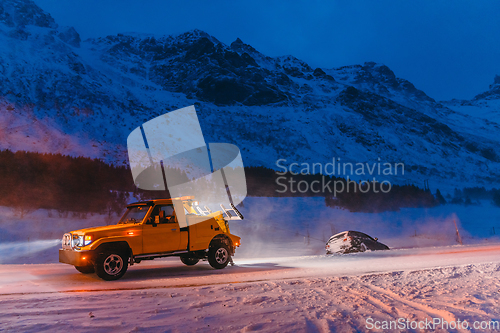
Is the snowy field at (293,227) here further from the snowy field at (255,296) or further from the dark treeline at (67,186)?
the snowy field at (255,296)

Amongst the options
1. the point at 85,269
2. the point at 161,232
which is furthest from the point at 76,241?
the point at 161,232

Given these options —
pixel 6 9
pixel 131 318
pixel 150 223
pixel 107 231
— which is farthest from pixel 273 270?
pixel 6 9

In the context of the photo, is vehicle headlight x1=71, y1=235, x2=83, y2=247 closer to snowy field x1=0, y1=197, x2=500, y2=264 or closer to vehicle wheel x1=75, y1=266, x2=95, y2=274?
vehicle wheel x1=75, y1=266, x2=95, y2=274

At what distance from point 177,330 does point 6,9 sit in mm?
90522

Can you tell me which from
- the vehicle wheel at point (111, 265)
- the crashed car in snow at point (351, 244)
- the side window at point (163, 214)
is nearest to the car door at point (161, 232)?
the side window at point (163, 214)

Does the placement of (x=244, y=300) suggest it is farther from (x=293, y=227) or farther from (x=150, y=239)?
(x=293, y=227)

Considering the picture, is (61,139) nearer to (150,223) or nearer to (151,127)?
(151,127)

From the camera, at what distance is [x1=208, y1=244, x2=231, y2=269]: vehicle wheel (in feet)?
35.2

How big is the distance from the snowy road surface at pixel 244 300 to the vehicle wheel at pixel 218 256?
0.71m

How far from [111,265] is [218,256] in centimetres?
317

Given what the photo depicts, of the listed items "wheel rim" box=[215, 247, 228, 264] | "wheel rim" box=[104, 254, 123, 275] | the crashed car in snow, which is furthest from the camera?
the crashed car in snow

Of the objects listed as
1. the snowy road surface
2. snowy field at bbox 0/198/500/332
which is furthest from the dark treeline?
the snowy road surface

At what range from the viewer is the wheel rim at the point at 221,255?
10.9 metres

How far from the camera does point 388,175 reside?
61.2 meters
